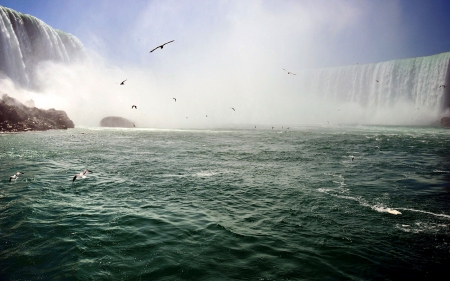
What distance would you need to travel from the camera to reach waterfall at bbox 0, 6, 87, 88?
193 feet

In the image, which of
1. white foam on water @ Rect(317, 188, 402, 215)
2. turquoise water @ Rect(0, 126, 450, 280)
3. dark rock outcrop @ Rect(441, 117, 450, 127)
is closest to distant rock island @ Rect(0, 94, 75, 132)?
turquoise water @ Rect(0, 126, 450, 280)

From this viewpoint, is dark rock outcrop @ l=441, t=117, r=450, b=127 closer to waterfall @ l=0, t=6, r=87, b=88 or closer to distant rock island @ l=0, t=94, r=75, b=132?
distant rock island @ l=0, t=94, r=75, b=132

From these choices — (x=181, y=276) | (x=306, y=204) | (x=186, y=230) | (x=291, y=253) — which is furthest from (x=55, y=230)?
(x=306, y=204)

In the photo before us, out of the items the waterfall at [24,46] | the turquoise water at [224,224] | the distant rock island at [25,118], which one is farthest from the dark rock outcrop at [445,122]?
the waterfall at [24,46]

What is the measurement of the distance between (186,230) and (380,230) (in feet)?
23.8

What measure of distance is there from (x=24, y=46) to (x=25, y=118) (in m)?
31.5

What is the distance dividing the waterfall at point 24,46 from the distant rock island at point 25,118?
12.7m

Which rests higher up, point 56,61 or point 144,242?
point 56,61

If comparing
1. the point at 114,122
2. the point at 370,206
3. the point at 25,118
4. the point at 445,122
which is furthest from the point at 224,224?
the point at 445,122

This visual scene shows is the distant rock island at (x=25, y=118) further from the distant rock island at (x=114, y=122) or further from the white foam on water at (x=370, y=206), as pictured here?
the white foam on water at (x=370, y=206)

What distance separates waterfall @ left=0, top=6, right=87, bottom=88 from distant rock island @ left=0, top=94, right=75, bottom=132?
12.7 metres

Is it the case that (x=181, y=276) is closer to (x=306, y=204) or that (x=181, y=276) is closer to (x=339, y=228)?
(x=339, y=228)

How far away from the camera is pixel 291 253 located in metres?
8.19

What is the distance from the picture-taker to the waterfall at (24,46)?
58719mm
